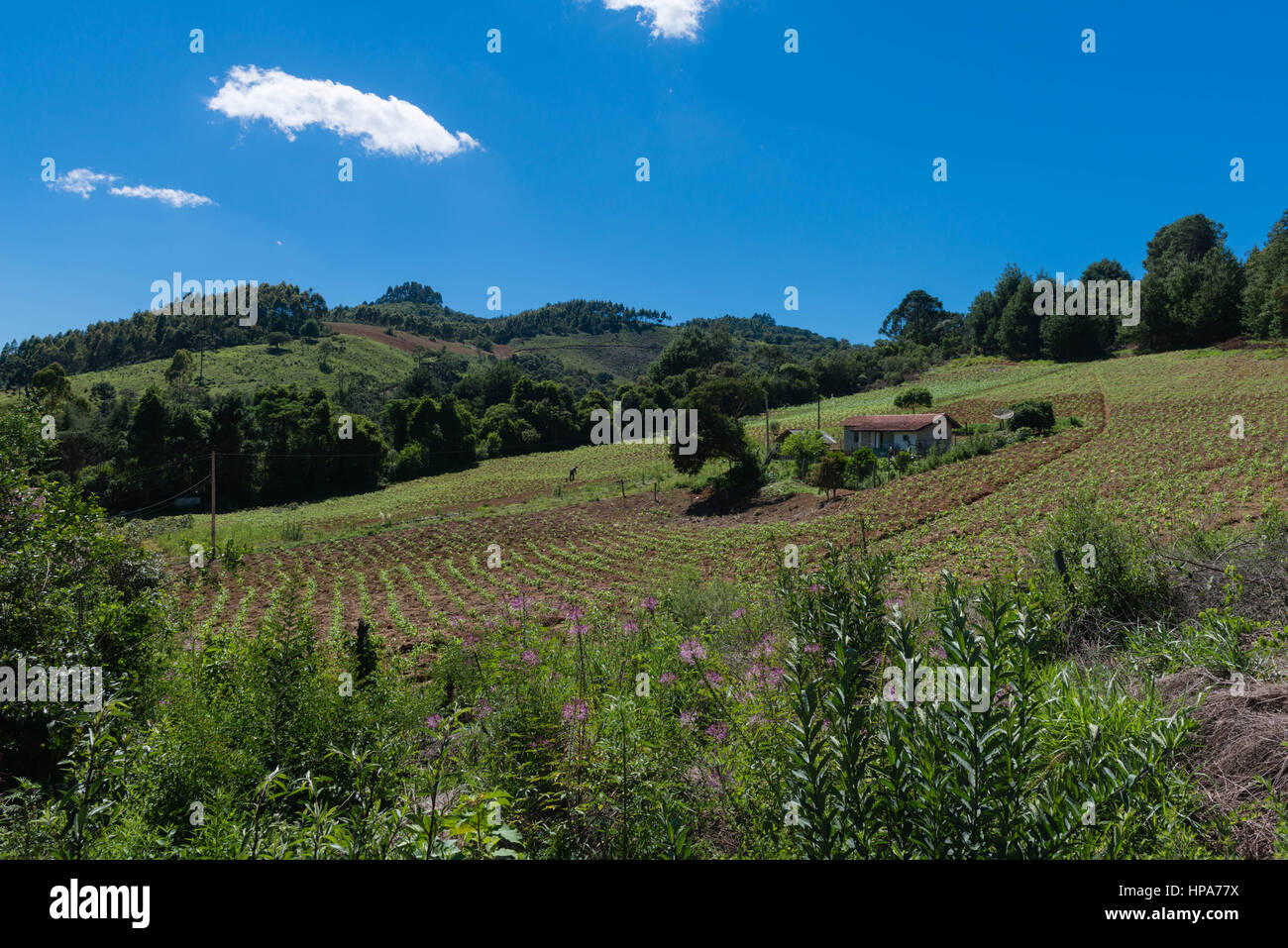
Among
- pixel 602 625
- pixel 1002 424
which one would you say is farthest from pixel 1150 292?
pixel 602 625

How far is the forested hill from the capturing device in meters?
85.3

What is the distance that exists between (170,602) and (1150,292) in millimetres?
78742

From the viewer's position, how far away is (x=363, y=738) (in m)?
3.84

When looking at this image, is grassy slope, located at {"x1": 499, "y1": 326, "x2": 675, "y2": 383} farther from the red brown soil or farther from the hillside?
the hillside

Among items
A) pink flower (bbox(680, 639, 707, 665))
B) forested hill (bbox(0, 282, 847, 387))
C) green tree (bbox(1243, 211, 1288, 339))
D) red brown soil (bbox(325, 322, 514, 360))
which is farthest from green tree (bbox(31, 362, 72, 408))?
green tree (bbox(1243, 211, 1288, 339))

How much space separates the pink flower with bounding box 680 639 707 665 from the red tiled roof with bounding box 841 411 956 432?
37.1m

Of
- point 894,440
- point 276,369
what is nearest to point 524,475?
point 894,440

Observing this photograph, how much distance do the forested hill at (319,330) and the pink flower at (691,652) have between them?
36.7m

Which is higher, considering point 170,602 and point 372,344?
point 372,344

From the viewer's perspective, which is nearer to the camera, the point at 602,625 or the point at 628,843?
the point at 628,843

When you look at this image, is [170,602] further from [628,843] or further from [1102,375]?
[1102,375]

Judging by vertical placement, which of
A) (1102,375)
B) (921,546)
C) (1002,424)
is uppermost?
(1102,375)

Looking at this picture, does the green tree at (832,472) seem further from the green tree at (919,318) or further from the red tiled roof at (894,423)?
the green tree at (919,318)
